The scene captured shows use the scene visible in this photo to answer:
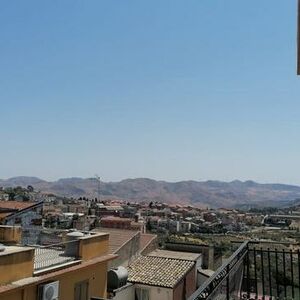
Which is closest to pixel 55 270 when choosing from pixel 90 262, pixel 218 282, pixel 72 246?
pixel 72 246

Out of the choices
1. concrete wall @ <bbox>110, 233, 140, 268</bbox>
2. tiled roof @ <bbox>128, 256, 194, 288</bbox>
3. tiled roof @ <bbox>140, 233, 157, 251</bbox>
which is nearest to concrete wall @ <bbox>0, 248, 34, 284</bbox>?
tiled roof @ <bbox>128, 256, 194, 288</bbox>

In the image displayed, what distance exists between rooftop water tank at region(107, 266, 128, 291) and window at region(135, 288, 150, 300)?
162 cm

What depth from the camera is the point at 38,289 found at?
11508 mm

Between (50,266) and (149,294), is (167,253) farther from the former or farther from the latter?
(50,266)

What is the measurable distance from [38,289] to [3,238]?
4.14m

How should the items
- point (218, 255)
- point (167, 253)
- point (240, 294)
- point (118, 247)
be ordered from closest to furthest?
point (240, 294), point (118, 247), point (167, 253), point (218, 255)

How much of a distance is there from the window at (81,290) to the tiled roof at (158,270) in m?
6.98

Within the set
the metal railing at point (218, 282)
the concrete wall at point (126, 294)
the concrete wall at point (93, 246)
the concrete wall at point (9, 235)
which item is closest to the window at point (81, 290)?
the concrete wall at point (93, 246)

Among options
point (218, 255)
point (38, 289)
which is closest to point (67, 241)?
point (38, 289)

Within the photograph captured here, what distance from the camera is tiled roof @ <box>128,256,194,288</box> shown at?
70.7 ft

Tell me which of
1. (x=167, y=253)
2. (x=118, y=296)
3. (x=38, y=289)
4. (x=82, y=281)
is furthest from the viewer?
(x=167, y=253)

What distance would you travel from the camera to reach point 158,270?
23.0 metres

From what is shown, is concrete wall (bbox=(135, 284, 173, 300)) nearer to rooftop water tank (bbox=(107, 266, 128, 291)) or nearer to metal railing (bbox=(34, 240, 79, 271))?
rooftop water tank (bbox=(107, 266, 128, 291))

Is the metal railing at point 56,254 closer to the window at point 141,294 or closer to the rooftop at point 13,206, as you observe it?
the window at point 141,294
